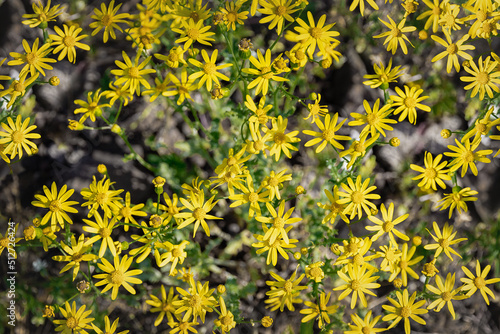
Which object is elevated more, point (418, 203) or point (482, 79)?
point (482, 79)

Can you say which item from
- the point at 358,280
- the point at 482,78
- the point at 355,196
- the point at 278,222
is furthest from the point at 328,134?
the point at 482,78

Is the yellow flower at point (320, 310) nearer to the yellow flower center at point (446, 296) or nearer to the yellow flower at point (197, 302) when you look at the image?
the yellow flower at point (197, 302)

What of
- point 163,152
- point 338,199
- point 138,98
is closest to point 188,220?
point 338,199

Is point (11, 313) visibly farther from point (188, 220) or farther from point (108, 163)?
point (188, 220)

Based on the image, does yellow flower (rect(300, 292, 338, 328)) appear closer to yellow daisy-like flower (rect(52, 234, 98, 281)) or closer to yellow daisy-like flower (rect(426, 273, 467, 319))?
yellow daisy-like flower (rect(426, 273, 467, 319))

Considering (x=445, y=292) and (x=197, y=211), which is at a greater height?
(x=197, y=211)

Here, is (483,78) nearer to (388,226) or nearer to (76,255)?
(388,226)
